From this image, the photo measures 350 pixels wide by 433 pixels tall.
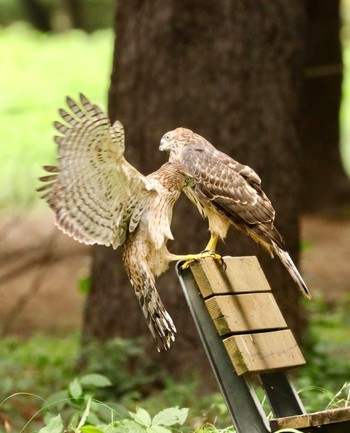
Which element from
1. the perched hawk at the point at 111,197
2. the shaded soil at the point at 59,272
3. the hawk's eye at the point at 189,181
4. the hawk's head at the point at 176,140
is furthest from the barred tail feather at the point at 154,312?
the shaded soil at the point at 59,272

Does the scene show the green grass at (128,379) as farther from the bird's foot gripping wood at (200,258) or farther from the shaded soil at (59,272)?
the bird's foot gripping wood at (200,258)

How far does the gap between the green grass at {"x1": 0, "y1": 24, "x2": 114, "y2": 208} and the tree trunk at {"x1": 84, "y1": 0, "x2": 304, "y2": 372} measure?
24.7ft

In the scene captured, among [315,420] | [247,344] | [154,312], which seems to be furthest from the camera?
[154,312]

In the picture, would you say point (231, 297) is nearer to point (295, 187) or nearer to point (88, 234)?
point (88, 234)

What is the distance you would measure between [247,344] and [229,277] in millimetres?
335

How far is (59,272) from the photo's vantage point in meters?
12.2

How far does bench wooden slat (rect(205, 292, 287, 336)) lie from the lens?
3.79m

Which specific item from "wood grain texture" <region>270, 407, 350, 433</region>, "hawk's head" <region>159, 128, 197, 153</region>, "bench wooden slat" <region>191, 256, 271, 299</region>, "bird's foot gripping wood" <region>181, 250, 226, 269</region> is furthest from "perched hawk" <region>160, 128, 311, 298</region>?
"wood grain texture" <region>270, 407, 350, 433</region>

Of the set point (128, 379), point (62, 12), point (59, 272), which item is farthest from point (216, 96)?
point (62, 12)

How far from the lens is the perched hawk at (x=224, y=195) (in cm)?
461

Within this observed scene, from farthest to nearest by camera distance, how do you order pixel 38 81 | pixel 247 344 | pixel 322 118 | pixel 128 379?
pixel 38 81
pixel 322 118
pixel 128 379
pixel 247 344

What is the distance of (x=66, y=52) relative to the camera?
72.6 ft

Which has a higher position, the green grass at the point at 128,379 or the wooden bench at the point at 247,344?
the wooden bench at the point at 247,344

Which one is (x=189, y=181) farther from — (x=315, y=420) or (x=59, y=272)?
(x=59, y=272)
